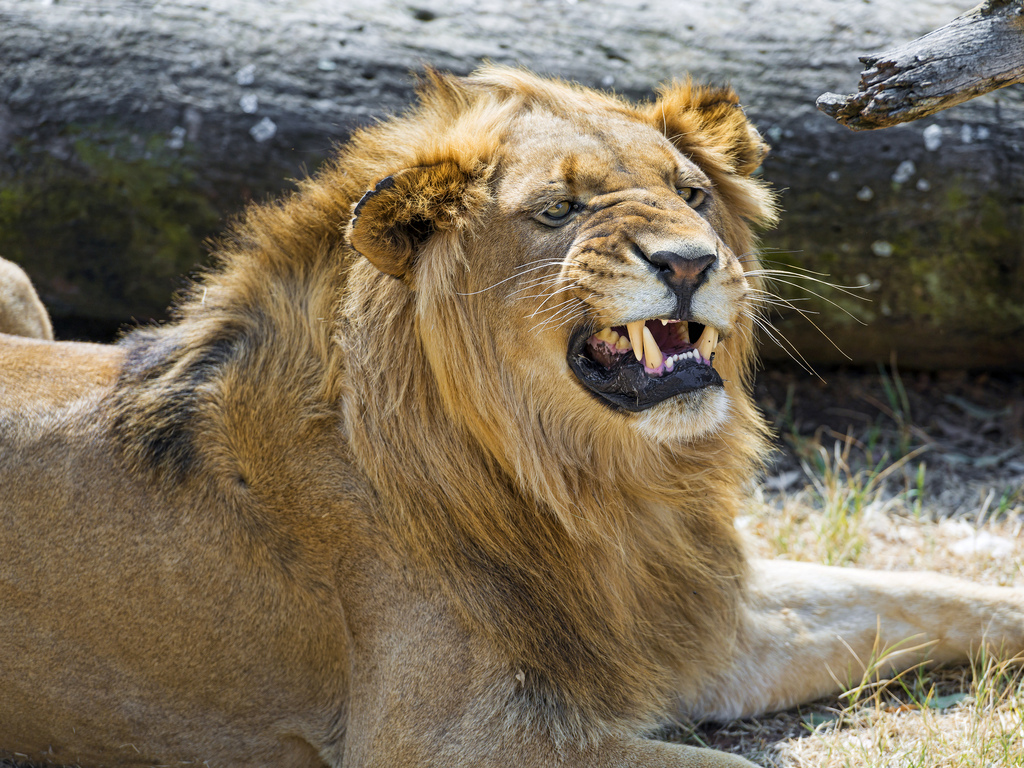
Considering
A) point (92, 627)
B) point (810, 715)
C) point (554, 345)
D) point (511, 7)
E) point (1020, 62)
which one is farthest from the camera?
point (511, 7)

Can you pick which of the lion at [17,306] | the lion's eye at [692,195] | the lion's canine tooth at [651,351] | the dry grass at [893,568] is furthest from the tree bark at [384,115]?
the lion's canine tooth at [651,351]

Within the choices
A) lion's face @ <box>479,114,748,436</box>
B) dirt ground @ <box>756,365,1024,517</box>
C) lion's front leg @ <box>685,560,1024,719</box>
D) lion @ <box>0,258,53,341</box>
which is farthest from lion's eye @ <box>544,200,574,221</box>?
dirt ground @ <box>756,365,1024,517</box>

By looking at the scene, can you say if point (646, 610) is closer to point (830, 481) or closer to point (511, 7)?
point (830, 481)

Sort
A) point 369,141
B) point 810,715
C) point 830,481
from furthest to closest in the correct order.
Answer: point 830,481
point 810,715
point 369,141

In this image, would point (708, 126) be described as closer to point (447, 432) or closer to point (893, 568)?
point (447, 432)

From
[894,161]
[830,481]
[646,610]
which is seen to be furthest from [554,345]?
[894,161]

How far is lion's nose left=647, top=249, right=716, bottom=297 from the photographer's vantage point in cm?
256

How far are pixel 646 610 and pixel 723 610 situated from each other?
35 centimetres

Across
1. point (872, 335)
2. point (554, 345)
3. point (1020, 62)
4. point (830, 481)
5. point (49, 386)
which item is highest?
point (1020, 62)

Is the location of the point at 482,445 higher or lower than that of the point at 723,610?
higher

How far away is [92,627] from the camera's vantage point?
300 cm

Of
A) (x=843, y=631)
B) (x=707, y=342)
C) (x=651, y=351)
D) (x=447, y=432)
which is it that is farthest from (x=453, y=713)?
(x=843, y=631)

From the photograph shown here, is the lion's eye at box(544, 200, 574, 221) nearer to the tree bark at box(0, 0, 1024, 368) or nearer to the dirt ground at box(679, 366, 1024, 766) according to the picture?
the dirt ground at box(679, 366, 1024, 766)

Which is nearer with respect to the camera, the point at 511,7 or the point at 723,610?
the point at 723,610
